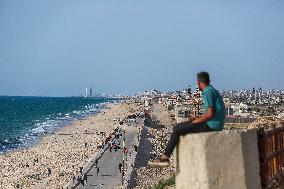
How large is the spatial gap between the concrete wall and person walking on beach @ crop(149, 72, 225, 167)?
0.34ft

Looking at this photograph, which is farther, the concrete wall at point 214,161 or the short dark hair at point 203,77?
the short dark hair at point 203,77

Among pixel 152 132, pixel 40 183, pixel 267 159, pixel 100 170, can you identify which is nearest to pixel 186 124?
pixel 267 159

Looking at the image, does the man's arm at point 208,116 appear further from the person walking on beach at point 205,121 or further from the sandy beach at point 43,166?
the sandy beach at point 43,166

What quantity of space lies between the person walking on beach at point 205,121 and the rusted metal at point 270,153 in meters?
0.79

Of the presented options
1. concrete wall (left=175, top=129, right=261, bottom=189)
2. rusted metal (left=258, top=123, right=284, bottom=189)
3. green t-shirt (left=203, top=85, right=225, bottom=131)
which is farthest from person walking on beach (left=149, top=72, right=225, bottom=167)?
rusted metal (left=258, top=123, right=284, bottom=189)

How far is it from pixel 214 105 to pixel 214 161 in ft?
2.30

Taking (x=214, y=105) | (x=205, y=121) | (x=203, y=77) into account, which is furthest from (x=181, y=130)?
(x=203, y=77)

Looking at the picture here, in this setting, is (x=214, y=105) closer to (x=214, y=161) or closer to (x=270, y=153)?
(x=214, y=161)

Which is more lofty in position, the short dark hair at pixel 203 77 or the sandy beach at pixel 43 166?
the short dark hair at pixel 203 77

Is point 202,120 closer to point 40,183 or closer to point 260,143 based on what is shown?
point 260,143

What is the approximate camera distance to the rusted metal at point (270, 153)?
7.05 metres

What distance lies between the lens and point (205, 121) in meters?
6.55

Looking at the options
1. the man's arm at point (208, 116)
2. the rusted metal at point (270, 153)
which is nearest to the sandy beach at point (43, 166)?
the rusted metal at point (270, 153)

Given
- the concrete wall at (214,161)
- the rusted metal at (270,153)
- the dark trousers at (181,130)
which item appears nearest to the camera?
the concrete wall at (214,161)
